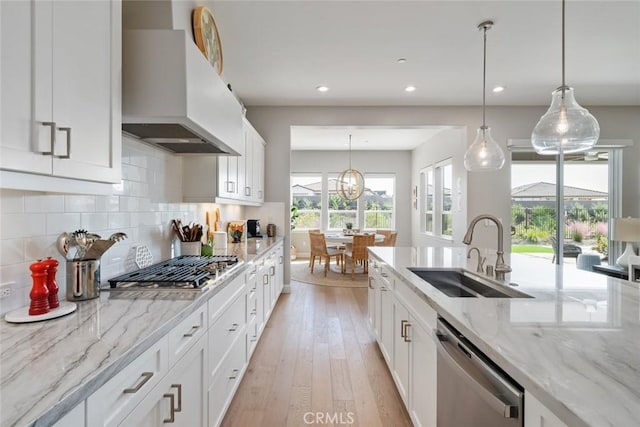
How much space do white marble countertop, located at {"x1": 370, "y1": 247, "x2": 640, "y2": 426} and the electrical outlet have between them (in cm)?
158

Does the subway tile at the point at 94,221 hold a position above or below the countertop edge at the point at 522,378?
above

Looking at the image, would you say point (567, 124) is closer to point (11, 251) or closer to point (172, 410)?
point (172, 410)

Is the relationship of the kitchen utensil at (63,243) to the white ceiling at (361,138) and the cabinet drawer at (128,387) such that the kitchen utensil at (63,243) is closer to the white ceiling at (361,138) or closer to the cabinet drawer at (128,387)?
the cabinet drawer at (128,387)

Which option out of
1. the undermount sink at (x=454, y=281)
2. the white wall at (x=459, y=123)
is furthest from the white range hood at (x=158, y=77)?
the white wall at (x=459, y=123)

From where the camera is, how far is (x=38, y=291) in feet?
3.65

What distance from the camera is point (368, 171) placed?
8102 millimetres

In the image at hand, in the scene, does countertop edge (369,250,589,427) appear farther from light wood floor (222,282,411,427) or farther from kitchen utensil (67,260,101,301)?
kitchen utensil (67,260,101,301)

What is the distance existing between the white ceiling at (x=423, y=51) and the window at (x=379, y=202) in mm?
3718

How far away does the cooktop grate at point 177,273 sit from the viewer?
1548 mm

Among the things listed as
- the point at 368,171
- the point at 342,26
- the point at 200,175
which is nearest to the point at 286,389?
the point at 200,175

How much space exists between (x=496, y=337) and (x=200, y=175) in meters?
2.38

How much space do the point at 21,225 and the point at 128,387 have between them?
77cm

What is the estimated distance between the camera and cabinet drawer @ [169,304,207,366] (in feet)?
3.88

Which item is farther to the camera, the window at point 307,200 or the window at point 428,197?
the window at point 307,200
